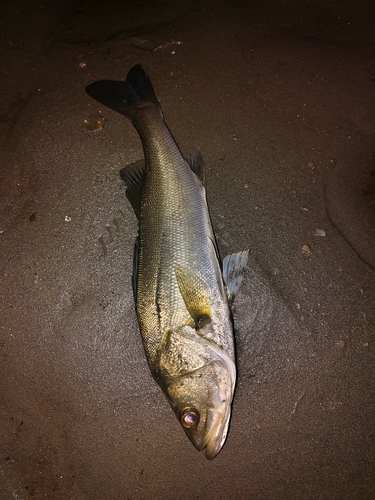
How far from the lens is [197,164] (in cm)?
299

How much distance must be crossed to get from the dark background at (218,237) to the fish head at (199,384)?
0.64 metres

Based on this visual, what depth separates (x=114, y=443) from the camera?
122 inches

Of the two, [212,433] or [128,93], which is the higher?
[128,93]

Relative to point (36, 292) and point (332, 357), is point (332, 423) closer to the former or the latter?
point (332, 357)

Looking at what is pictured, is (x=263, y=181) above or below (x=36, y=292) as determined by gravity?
above

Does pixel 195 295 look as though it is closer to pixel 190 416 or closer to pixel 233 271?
pixel 233 271

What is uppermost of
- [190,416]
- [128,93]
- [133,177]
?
[128,93]

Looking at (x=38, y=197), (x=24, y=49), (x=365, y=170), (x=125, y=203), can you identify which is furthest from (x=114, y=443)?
(x=24, y=49)

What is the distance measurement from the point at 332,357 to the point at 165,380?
158 centimetres

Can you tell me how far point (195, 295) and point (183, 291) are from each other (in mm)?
100

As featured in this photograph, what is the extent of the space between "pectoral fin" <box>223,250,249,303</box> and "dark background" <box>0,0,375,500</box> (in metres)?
0.31

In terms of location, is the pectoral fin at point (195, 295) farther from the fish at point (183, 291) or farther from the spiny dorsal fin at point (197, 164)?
the spiny dorsal fin at point (197, 164)

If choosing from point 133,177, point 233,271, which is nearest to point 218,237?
point 233,271

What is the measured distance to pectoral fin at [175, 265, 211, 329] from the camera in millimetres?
2561
